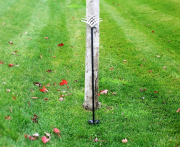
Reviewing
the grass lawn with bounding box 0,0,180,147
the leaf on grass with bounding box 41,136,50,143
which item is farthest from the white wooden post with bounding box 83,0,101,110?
the leaf on grass with bounding box 41,136,50,143

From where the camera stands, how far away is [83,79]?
4469 millimetres

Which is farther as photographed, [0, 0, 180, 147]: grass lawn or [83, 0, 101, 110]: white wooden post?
[83, 0, 101, 110]: white wooden post

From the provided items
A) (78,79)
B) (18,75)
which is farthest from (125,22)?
(18,75)

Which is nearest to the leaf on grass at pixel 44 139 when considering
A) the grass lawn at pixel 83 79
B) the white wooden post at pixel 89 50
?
the grass lawn at pixel 83 79

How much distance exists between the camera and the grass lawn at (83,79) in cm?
288

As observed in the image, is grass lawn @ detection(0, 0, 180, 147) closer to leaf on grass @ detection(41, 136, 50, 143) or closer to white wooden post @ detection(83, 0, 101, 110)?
leaf on grass @ detection(41, 136, 50, 143)

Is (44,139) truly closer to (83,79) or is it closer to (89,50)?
(89,50)

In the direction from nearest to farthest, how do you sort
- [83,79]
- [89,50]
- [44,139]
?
1. [44,139]
2. [89,50]
3. [83,79]

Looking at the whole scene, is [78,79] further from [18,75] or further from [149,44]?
[149,44]

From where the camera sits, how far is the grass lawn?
9.46 ft

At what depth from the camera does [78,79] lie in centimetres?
448

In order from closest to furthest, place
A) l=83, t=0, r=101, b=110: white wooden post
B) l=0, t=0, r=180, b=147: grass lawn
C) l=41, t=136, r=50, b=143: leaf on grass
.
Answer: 1. l=41, t=136, r=50, b=143: leaf on grass
2. l=0, t=0, r=180, b=147: grass lawn
3. l=83, t=0, r=101, b=110: white wooden post

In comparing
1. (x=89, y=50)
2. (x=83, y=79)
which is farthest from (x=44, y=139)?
(x=83, y=79)

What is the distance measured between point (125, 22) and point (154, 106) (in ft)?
19.5
